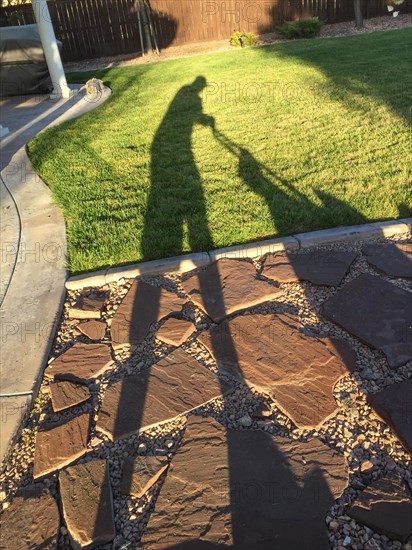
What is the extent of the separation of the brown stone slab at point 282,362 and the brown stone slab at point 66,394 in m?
0.75

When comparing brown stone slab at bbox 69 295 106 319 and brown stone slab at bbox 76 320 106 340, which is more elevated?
brown stone slab at bbox 69 295 106 319

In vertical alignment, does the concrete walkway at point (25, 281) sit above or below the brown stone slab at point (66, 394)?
above

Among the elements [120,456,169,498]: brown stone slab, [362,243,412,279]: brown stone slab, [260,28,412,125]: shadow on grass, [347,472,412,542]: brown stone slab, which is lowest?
[347,472,412,542]: brown stone slab

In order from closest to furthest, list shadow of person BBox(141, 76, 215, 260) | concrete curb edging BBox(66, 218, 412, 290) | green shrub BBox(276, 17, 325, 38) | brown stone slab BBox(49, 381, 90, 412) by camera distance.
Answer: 1. brown stone slab BBox(49, 381, 90, 412)
2. concrete curb edging BBox(66, 218, 412, 290)
3. shadow of person BBox(141, 76, 215, 260)
4. green shrub BBox(276, 17, 325, 38)

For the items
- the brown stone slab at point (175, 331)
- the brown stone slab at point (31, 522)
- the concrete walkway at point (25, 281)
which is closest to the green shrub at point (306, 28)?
the concrete walkway at point (25, 281)

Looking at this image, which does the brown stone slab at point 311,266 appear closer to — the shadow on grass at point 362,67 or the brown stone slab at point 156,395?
the brown stone slab at point 156,395

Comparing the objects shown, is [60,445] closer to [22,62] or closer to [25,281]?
[25,281]

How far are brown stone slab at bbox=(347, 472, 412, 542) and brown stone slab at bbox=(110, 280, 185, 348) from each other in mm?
1502

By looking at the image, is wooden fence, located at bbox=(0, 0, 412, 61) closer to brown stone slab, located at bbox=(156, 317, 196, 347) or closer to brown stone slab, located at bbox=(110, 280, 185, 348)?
brown stone slab, located at bbox=(110, 280, 185, 348)

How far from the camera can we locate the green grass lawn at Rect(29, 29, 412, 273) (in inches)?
152

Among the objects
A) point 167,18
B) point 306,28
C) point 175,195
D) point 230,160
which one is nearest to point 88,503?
point 175,195

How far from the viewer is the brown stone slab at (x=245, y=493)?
168 centimetres

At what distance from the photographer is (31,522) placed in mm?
1809

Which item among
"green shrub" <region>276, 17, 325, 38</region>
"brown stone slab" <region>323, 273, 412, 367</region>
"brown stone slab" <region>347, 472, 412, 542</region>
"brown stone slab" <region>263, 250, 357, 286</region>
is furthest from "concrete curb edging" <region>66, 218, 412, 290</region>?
"green shrub" <region>276, 17, 325, 38</region>
